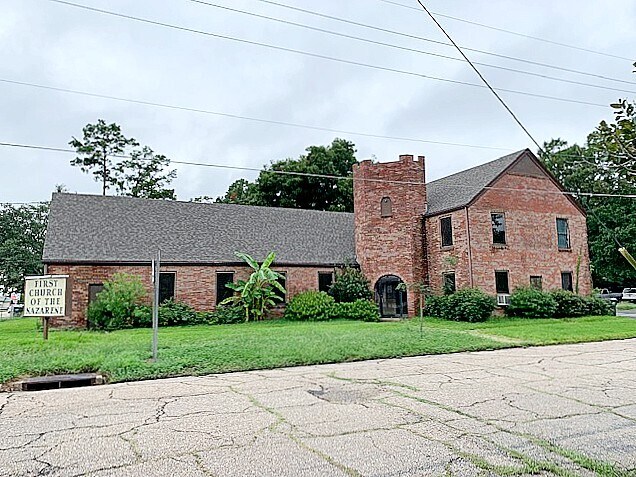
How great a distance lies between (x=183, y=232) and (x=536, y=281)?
56.2 feet

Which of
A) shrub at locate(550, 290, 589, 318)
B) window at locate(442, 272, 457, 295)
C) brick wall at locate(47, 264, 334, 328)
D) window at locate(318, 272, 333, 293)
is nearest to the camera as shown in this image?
brick wall at locate(47, 264, 334, 328)

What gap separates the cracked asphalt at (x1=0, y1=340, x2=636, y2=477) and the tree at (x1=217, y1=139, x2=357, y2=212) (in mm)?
33736

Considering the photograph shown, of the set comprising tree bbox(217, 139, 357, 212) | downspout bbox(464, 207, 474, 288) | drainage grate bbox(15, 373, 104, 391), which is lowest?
drainage grate bbox(15, 373, 104, 391)

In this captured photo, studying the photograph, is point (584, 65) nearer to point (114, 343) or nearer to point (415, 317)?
point (114, 343)

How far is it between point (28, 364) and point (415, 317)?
57.6 feet

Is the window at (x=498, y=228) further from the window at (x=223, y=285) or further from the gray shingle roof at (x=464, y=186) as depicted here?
the window at (x=223, y=285)

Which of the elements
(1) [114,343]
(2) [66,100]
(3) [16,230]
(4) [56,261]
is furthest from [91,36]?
(3) [16,230]

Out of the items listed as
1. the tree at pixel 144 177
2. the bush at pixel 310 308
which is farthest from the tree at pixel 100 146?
the bush at pixel 310 308

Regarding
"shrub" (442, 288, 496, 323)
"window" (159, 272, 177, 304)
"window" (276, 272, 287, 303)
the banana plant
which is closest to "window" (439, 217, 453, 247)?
"shrub" (442, 288, 496, 323)

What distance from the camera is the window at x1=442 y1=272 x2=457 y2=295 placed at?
24.3 m

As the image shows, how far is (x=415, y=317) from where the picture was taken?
81.6ft

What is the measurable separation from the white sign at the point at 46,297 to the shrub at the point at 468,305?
15358 mm

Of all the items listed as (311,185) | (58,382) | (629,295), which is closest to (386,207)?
(58,382)

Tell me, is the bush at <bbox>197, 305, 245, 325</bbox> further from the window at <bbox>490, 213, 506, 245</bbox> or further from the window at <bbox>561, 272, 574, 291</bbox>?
the window at <bbox>561, 272, 574, 291</bbox>
